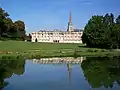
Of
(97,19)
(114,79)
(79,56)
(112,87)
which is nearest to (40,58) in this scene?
(79,56)

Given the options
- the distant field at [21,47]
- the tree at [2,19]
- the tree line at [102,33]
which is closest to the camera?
the distant field at [21,47]

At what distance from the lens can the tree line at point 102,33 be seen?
9459 centimetres

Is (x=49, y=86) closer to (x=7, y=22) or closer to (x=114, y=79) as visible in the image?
(x=114, y=79)

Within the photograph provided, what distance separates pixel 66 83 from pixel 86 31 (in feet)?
237

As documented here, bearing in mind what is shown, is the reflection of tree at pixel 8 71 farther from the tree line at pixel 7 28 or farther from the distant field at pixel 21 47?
the tree line at pixel 7 28

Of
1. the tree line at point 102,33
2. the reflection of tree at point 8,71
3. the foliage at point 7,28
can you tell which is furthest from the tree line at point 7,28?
the reflection of tree at point 8,71

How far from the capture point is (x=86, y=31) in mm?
102875

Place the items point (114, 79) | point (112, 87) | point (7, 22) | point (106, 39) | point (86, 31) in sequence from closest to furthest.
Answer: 1. point (112, 87)
2. point (114, 79)
3. point (106, 39)
4. point (86, 31)
5. point (7, 22)

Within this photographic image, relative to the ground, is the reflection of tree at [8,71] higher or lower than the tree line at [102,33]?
lower

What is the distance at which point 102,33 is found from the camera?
97.6m

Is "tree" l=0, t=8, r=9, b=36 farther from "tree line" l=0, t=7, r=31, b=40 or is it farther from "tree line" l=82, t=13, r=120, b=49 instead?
"tree line" l=82, t=13, r=120, b=49

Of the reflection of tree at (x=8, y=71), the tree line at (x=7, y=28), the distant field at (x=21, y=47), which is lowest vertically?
Answer: the reflection of tree at (x=8, y=71)

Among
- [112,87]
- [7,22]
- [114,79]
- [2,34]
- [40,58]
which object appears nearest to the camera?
[112,87]

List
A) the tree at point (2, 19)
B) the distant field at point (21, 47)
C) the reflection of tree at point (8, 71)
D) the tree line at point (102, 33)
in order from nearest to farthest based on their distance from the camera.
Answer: the reflection of tree at point (8, 71) < the distant field at point (21, 47) < the tree line at point (102, 33) < the tree at point (2, 19)
